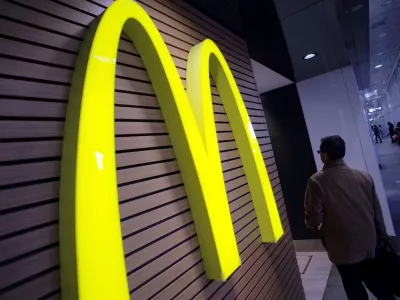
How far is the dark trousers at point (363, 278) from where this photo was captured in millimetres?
2359

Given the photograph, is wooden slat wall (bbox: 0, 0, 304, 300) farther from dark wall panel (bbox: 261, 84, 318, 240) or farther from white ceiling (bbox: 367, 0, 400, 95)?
white ceiling (bbox: 367, 0, 400, 95)

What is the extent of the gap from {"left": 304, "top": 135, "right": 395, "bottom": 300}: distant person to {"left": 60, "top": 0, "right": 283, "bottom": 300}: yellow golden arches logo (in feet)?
3.79

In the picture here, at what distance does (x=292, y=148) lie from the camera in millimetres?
5707

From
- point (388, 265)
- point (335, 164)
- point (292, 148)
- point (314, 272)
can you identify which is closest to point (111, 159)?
point (335, 164)

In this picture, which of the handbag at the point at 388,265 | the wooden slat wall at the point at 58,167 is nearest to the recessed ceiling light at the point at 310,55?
the wooden slat wall at the point at 58,167

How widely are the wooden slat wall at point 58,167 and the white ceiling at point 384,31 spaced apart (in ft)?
18.0

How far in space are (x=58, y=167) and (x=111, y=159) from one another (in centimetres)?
21

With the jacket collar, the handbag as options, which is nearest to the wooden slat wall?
the jacket collar

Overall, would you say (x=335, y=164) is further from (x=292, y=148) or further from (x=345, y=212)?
(x=292, y=148)

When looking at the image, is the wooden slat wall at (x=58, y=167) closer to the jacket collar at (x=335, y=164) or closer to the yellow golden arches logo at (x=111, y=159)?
the yellow golden arches logo at (x=111, y=159)

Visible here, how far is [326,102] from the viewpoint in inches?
215

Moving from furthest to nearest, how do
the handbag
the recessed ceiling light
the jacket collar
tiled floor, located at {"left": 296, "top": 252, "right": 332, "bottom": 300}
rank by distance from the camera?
the recessed ceiling light
tiled floor, located at {"left": 296, "top": 252, "right": 332, "bottom": 300}
the jacket collar
the handbag

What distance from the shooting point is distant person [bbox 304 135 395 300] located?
229cm

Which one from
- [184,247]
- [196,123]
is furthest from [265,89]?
[184,247]
